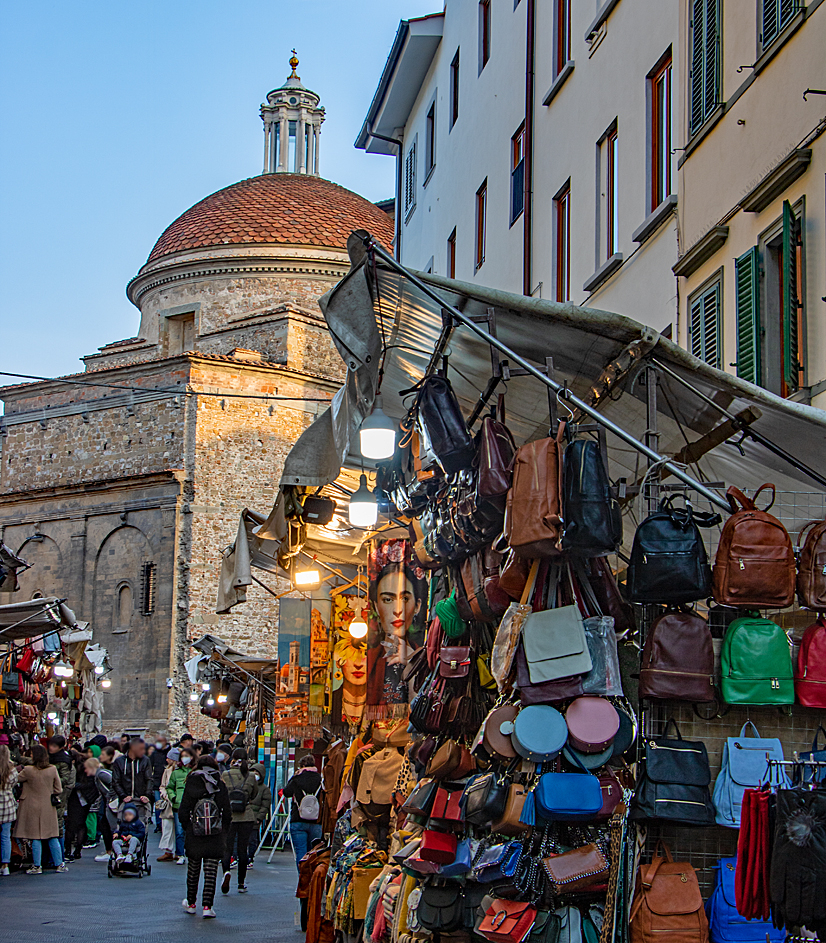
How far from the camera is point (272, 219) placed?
4175 centimetres

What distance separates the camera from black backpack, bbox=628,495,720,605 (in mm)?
5340

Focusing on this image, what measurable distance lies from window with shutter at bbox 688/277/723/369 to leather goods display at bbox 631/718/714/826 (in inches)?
237

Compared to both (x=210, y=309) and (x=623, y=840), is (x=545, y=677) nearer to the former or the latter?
(x=623, y=840)

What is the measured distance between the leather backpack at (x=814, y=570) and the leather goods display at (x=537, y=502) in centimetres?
107

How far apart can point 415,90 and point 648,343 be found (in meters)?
20.7

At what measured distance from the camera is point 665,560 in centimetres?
536

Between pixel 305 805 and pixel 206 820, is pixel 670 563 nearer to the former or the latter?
pixel 206 820

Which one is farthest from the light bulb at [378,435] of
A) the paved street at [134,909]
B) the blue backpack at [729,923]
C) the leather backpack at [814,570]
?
the paved street at [134,909]

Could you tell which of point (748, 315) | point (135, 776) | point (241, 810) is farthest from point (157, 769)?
point (748, 315)

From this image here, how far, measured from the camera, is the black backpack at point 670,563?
5.34 m

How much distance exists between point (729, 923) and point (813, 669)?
1.11m

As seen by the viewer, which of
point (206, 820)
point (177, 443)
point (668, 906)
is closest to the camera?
point (668, 906)

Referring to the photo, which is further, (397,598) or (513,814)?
(397,598)

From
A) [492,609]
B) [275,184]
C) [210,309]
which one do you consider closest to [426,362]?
[492,609]
